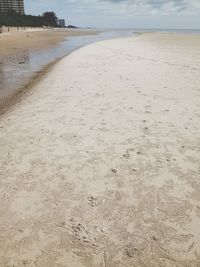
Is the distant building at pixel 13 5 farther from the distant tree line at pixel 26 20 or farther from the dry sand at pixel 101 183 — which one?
the dry sand at pixel 101 183

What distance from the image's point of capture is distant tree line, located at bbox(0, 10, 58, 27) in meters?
Answer: 110

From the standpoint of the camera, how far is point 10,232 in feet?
12.0

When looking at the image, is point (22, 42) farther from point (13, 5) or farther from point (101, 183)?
point (13, 5)

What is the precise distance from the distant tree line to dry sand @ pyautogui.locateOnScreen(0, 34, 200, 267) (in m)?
103

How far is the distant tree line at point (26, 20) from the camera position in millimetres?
109512

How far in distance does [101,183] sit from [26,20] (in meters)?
150

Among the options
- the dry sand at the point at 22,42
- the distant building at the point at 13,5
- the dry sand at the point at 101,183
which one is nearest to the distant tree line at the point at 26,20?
the distant building at the point at 13,5

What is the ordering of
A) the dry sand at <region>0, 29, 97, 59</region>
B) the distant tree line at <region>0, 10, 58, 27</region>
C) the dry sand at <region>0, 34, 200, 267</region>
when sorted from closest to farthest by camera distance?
the dry sand at <region>0, 34, 200, 267</region>, the dry sand at <region>0, 29, 97, 59</region>, the distant tree line at <region>0, 10, 58, 27</region>

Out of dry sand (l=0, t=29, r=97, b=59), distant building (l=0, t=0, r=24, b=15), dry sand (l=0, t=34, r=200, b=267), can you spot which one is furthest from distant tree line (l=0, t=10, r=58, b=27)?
dry sand (l=0, t=34, r=200, b=267)

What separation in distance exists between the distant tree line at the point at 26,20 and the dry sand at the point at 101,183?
103 metres

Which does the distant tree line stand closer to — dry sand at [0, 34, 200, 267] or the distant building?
the distant building

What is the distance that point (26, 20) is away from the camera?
13900 cm

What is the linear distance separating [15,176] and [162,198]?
2.50 metres

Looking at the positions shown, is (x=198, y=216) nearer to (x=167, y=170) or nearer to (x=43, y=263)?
(x=167, y=170)
